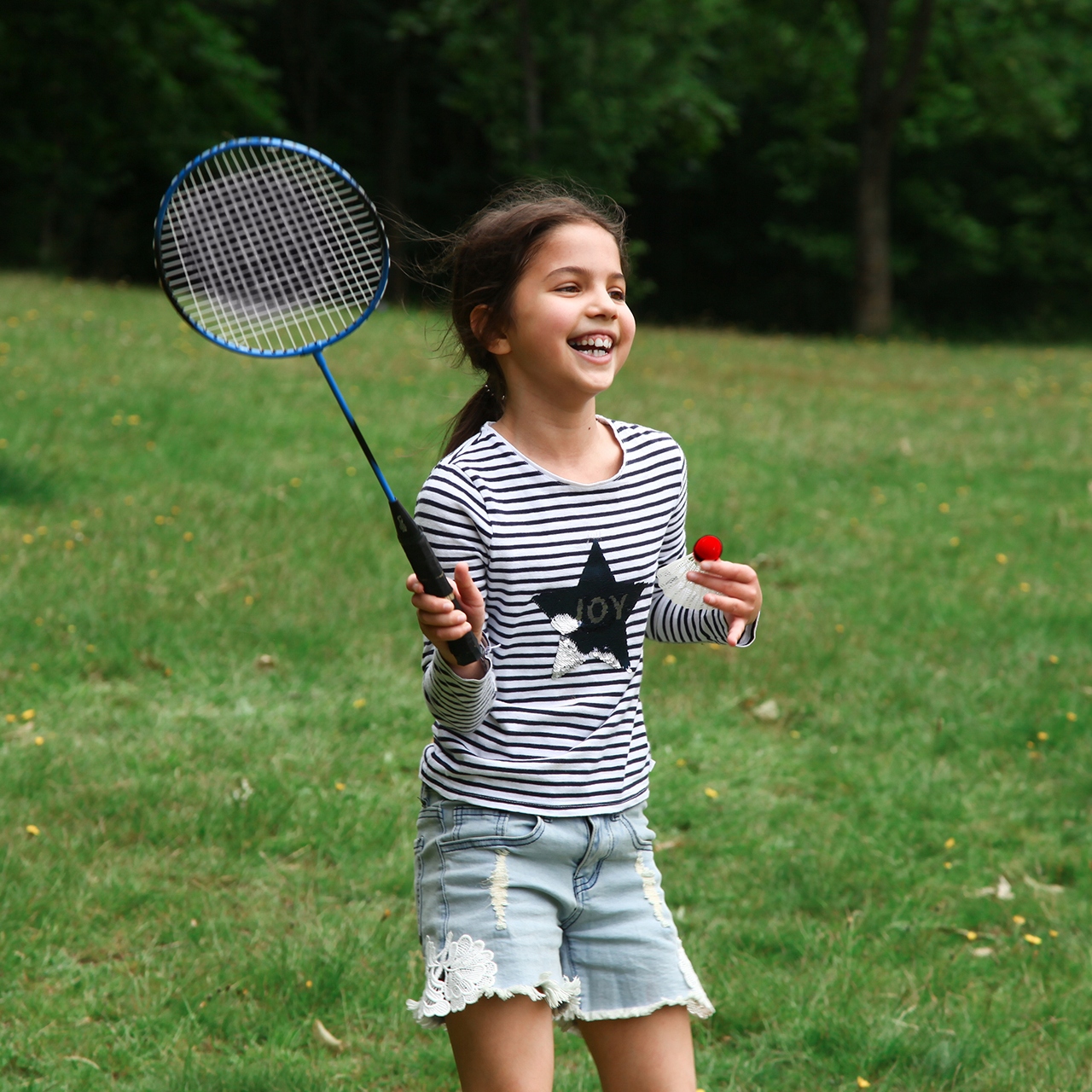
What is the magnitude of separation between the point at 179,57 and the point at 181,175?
851 inches

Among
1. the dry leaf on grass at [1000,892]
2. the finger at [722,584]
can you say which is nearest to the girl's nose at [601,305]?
the finger at [722,584]

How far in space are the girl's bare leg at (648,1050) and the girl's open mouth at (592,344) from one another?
1.13 meters

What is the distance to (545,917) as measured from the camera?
2.22 m

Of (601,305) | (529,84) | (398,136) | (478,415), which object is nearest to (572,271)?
(601,305)

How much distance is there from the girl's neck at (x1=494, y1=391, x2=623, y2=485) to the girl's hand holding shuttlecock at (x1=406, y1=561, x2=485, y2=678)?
0.96 ft

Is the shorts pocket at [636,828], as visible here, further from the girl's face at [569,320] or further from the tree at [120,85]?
the tree at [120,85]

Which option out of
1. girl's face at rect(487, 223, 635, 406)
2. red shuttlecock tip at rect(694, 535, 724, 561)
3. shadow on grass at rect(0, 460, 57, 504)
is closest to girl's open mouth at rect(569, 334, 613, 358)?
girl's face at rect(487, 223, 635, 406)

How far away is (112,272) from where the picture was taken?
92.4ft

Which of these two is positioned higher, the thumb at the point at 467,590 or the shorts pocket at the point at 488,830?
the thumb at the point at 467,590

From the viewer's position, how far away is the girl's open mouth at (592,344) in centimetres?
235

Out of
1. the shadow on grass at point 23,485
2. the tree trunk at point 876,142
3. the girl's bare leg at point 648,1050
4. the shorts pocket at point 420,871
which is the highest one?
the tree trunk at point 876,142

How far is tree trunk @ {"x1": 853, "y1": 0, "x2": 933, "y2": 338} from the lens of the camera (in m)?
21.0

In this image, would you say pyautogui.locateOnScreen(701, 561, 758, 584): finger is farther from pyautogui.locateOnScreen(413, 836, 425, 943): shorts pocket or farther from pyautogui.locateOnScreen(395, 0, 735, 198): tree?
pyautogui.locateOnScreen(395, 0, 735, 198): tree

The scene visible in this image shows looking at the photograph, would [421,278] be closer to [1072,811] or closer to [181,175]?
[181,175]
